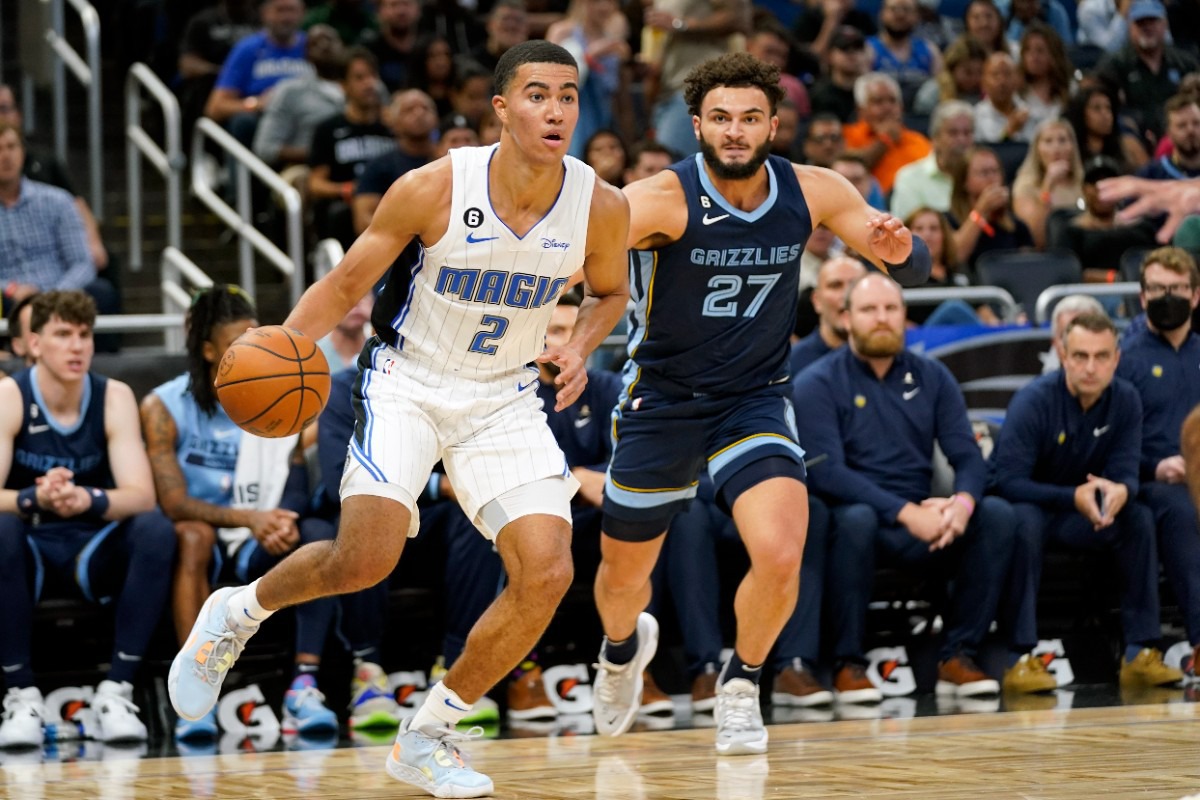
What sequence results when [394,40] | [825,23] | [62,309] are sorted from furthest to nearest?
1. [825,23]
2. [394,40]
3. [62,309]

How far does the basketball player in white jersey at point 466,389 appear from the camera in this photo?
16.4ft

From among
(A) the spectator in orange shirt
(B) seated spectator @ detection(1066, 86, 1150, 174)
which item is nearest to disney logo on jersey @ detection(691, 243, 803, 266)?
(A) the spectator in orange shirt

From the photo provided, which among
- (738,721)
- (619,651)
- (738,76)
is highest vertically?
(738,76)

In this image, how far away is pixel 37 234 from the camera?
9523 millimetres

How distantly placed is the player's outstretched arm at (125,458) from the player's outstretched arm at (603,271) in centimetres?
267

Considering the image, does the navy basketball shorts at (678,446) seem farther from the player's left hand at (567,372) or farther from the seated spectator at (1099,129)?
the seated spectator at (1099,129)

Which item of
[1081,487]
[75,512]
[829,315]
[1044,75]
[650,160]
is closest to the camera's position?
[75,512]

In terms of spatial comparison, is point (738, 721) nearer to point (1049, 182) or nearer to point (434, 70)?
point (1049, 182)

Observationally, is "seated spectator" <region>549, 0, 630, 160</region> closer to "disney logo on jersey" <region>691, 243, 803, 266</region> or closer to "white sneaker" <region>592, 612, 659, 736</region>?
"white sneaker" <region>592, 612, 659, 736</region>

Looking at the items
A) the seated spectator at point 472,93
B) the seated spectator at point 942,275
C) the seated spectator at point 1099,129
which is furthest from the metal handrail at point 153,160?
the seated spectator at point 1099,129

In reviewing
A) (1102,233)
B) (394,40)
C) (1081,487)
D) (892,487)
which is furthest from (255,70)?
(1081,487)

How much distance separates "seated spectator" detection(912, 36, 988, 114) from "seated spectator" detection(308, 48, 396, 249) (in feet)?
14.2

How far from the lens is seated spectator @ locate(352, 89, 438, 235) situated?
419 inches

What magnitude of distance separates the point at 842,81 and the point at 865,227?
7424mm
